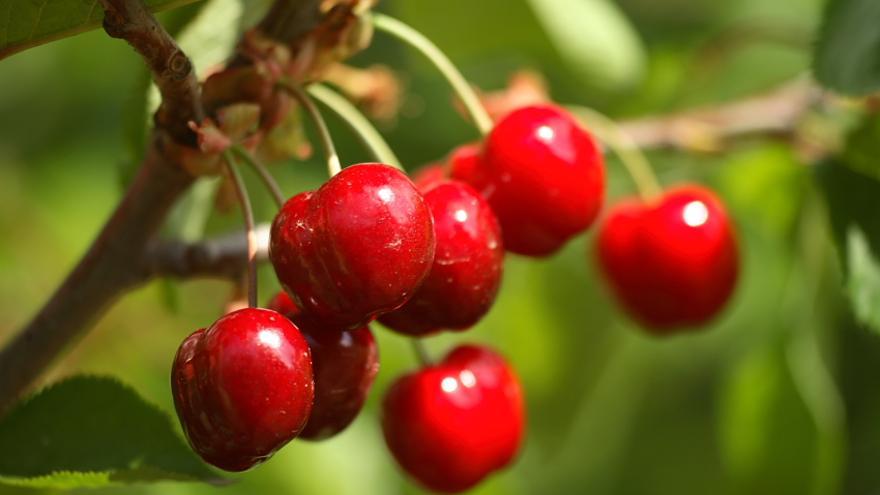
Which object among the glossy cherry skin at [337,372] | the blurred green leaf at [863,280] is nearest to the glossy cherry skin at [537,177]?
the glossy cherry skin at [337,372]

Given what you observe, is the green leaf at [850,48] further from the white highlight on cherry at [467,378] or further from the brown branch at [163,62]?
the brown branch at [163,62]

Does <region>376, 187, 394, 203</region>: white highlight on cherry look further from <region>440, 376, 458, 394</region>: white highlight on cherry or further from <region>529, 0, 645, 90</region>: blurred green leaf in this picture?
<region>529, 0, 645, 90</region>: blurred green leaf

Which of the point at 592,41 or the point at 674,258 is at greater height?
the point at 592,41

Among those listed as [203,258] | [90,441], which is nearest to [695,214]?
[203,258]

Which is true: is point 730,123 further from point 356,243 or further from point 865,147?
point 356,243

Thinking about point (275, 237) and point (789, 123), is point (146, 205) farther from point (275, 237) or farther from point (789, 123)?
point (789, 123)

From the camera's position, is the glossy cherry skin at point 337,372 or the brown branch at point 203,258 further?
the brown branch at point 203,258

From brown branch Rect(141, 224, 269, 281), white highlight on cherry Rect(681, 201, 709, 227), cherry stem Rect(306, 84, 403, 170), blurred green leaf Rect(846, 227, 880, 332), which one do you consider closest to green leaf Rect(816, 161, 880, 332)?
blurred green leaf Rect(846, 227, 880, 332)
